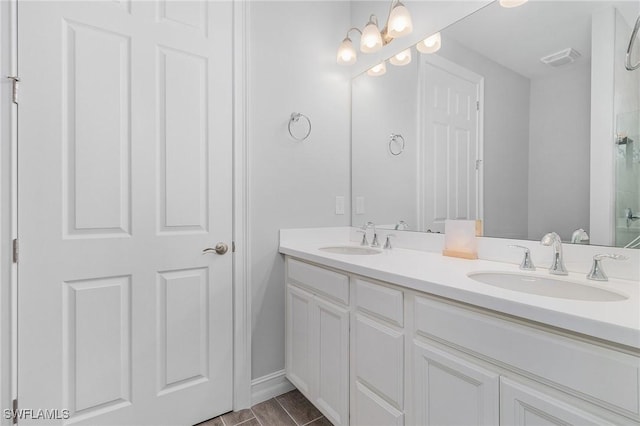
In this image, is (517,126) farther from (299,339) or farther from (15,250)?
(15,250)

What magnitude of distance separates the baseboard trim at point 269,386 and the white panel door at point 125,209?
0.15 meters

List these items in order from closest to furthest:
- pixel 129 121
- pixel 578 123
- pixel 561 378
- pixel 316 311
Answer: pixel 561 378
pixel 578 123
pixel 129 121
pixel 316 311

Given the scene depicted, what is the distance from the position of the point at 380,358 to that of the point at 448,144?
110 cm

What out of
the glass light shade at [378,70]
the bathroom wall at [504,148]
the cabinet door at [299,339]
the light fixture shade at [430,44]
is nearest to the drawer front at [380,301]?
the cabinet door at [299,339]

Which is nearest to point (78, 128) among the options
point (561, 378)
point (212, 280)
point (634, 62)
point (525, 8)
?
point (212, 280)

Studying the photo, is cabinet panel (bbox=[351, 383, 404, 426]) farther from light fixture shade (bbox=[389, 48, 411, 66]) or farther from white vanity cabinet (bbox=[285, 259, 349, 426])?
light fixture shade (bbox=[389, 48, 411, 66])

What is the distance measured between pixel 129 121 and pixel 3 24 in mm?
503

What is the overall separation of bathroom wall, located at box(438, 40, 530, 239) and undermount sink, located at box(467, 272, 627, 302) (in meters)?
0.26

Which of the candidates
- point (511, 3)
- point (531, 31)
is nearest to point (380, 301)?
point (531, 31)

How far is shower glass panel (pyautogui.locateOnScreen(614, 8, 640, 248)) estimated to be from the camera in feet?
3.26

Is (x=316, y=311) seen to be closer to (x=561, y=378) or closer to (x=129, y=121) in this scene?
(x=561, y=378)

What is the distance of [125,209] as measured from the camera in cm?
139

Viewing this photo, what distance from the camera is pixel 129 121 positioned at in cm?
140

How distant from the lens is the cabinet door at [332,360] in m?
1.33
